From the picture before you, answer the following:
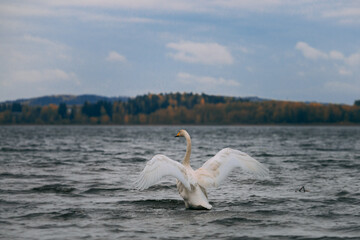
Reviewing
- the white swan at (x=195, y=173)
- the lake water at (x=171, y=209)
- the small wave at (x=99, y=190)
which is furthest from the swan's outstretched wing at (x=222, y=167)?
the small wave at (x=99, y=190)

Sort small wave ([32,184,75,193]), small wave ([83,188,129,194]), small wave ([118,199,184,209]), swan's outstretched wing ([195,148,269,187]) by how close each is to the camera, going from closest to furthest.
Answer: swan's outstretched wing ([195,148,269,187]), small wave ([118,199,184,209]), small wave ([83,188,129,194]), small wave ([32,184,75,193])

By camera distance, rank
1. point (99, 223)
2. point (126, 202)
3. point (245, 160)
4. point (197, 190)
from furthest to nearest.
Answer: point (126, 202), point (245, 160), point (197, 190), point (99, 223)

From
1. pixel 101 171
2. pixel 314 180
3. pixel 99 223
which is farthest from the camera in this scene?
pixel 101 171

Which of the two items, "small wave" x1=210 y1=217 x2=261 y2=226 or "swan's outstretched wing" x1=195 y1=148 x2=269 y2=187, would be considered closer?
"small wave" x1=210 y1=217 x2=261 y2=226

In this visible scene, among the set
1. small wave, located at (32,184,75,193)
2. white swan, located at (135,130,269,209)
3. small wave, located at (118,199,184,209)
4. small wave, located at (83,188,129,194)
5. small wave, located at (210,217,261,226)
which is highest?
white swan, located at (135,130,269,209)

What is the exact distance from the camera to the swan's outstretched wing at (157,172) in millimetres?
12891

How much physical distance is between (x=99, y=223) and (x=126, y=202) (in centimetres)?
335

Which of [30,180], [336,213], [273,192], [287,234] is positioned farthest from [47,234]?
[30,180]

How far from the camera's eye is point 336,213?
1412cm

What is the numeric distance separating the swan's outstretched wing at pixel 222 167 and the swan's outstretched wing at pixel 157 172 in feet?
3.05

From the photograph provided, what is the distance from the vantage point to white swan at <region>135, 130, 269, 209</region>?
42.6 feet

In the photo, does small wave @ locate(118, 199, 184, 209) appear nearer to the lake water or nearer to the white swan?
the lake water

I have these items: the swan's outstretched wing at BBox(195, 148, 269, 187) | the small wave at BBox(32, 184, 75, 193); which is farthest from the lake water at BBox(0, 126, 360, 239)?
the swan's outstretched wing at BBox(195, 148, 269, 187)

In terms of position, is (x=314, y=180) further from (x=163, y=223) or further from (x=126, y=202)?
(x=163, y=223)
